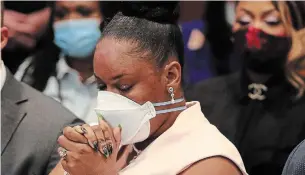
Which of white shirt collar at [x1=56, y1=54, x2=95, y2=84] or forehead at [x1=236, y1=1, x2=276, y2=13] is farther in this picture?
white shirt collar at [x1=56, y1=54, x2=95, y2=84]

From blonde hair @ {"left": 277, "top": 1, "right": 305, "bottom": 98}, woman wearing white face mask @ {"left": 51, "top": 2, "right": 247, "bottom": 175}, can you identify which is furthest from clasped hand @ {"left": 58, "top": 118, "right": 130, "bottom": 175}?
blonde hair @ {"left": 277, "top": 1, "right": 305, "bottom": 98}

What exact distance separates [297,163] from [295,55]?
140 centimetres

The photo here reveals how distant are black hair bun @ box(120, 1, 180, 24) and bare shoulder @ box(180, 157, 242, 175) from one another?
1.46 ft

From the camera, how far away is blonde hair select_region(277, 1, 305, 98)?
10.4ft

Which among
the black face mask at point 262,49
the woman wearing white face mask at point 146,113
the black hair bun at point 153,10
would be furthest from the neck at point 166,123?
the black face mask at point 262,49

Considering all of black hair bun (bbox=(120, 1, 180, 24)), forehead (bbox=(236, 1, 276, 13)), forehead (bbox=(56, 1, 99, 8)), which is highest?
black hair bun (bbox=(120, 1, 180, 24))

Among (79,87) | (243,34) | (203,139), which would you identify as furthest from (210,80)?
(203,139)

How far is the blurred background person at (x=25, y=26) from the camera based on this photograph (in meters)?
3.40

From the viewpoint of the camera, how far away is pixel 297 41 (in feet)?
10.5

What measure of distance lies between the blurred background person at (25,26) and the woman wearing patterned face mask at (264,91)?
2.51 feet

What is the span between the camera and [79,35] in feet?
10.9

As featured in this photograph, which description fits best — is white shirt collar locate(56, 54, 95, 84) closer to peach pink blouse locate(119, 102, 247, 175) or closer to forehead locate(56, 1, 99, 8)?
forehead locate(56, 1, 99, 8)

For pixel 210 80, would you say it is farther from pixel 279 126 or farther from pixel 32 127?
pixel 32 127

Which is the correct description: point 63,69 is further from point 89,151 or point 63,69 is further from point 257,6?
point 89,151
